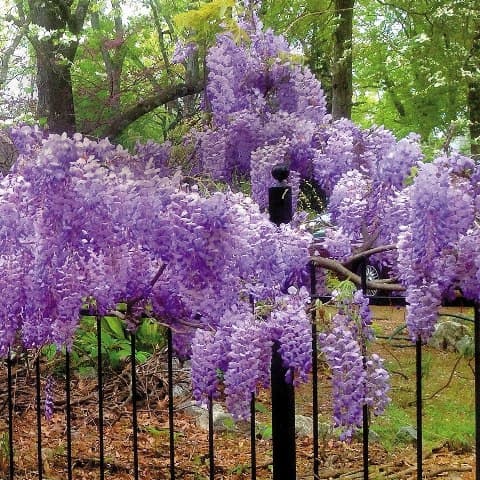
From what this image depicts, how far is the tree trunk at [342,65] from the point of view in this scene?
21.8 feet

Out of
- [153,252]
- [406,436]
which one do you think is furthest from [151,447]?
[153,252]

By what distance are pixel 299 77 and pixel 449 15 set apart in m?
5.54

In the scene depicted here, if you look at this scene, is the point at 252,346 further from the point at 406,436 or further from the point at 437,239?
the point at 406,436

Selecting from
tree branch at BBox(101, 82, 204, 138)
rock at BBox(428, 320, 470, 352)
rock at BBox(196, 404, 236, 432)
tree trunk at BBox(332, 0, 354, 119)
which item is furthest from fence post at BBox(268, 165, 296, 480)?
tree branch at BBox(101, 82, 204, 138)

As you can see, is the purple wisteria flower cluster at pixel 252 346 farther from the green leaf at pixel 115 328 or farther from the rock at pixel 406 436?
the green leaf at pixel 115 328

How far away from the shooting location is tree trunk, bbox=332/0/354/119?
21.8 feet

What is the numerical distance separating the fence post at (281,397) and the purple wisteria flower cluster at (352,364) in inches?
10.4

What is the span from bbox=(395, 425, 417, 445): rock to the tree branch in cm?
573

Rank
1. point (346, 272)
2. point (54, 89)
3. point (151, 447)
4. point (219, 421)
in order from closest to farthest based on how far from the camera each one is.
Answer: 1. point (346, 272)
2. point (151, 447)
3. point (219, 421)
4. point (54, 89)

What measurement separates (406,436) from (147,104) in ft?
20.8

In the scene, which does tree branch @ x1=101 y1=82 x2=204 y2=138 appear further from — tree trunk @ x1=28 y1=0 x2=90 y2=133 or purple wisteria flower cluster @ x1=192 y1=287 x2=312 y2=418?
purple wisteria flower cluster @ x1=192 y1=287 x2=312 y2=418

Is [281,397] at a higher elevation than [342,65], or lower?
lower

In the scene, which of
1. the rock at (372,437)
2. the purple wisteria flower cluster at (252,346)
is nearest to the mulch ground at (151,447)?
the rock at (372,437)

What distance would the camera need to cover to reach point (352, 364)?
5.56 ft
